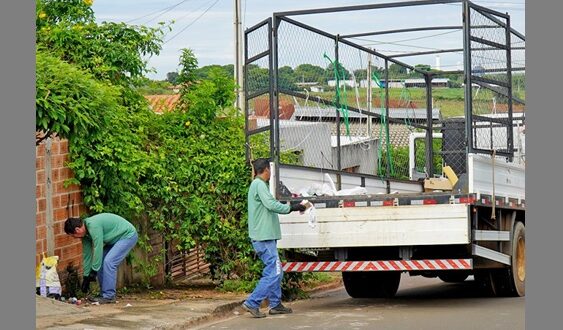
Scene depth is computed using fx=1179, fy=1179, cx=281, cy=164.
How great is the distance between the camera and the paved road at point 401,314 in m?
12.5

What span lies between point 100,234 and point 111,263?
0.38m

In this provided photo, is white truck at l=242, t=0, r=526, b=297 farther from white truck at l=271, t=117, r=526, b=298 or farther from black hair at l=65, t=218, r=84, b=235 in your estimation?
black hair at l=65, t=218, r=84, b=235

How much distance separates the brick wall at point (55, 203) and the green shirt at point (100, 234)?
40 cm

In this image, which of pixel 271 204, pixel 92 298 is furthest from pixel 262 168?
pixel 92 298

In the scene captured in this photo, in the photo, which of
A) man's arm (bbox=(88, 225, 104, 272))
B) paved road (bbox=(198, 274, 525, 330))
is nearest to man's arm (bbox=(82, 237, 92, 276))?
man's arm (bbox=(88, 225, 104, 272))

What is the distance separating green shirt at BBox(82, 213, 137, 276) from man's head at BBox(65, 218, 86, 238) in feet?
0.56

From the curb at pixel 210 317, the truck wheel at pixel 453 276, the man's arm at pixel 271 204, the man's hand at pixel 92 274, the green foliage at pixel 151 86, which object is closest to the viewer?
the curb at pixel 210 317

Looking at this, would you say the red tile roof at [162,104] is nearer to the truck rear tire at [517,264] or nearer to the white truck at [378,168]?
the white truck at [378,168]

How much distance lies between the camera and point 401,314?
1360cm

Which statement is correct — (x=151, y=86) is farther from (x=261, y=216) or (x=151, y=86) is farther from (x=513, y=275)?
(x=513, y=275)

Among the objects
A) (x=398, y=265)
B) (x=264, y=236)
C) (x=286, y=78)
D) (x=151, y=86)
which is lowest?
(x=398, y=265)

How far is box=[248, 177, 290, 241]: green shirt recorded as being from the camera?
1334 cm

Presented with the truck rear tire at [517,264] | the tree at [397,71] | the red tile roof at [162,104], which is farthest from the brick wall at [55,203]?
the tree at [397,71]

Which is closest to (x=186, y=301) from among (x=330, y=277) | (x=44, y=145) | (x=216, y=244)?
(x=216, y=244)
